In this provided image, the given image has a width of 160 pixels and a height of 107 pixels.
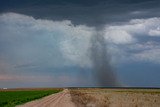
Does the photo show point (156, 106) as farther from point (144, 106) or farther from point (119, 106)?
point (119, 106)

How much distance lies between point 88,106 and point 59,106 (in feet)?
14.1

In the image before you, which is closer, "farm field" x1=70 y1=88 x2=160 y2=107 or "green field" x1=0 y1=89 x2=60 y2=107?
"farm field" x1=70 y1=88 x2=160 y2=107

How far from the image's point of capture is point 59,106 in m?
55.6

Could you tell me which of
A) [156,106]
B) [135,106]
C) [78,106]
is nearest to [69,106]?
[78,106]

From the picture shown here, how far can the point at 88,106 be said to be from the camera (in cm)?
5434

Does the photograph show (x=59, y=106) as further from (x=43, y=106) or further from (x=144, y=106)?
(x=144, y=106)

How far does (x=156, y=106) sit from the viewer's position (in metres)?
56.2

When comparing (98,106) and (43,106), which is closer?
(98,106)

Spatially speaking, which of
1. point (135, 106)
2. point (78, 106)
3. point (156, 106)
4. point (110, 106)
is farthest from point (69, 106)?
point (156, 106)

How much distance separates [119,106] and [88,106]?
430cm

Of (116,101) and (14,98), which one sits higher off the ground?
(14,98)

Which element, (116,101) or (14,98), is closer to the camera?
(116,101)

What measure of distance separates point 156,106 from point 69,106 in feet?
41.3

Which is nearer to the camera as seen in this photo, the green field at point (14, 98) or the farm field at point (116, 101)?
the farm field at point (116, 101)
